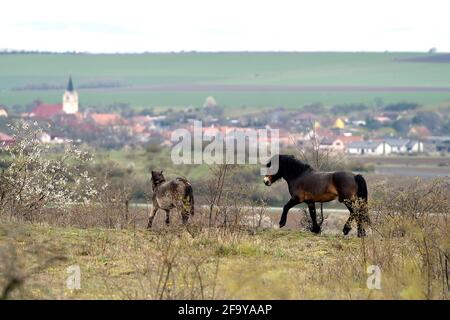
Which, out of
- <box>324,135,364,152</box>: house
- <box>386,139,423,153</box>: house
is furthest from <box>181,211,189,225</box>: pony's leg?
<box>386,139,423,153</box>: house

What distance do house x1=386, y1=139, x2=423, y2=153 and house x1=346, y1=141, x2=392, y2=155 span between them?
97 centimetres

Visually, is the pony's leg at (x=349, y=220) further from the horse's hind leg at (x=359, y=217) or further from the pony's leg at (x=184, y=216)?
the pony's leg at (x=184, y=216)

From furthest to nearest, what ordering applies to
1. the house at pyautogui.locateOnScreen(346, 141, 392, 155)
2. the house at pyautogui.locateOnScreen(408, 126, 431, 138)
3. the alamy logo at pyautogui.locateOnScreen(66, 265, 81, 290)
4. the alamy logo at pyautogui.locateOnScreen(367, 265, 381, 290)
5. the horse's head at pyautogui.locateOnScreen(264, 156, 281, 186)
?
1. the house at pyautogui.locateOnScreen(408, 126, 431, 138)
2. the house at pyautogui.locateOnScreen(346, 141, 392, 155)
3. the horse's head at pyautogui.locateOnScreen(264, 156, 281, 186)
4. the alamy logo at pyautogui.locateOnScreen(66, 265, 81, 290)
5. the alamy logo at pyautogui.locateOnScreen(367, 265, 381, 290)

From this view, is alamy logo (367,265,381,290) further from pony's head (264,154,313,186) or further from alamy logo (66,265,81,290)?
pony's head (264,154,313,186)

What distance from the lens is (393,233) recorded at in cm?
1702

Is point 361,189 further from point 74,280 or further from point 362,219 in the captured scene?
point 74,280

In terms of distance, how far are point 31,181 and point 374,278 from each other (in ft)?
50.3

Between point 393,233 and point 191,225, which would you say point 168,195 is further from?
point 393,233

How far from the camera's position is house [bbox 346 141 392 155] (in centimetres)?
15068

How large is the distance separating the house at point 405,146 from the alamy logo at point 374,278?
139m

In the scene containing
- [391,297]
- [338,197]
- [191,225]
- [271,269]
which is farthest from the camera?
[338,197]

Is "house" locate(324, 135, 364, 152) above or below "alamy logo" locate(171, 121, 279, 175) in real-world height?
above
